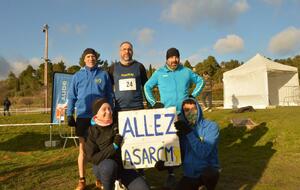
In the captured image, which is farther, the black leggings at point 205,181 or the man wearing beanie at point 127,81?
the man wearing beanie at point 127,81

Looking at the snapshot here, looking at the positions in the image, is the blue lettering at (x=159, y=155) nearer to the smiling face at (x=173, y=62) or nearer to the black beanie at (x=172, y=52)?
the smiling face at (x=173, y=62)

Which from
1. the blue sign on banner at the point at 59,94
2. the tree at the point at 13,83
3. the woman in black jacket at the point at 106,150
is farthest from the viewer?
the tree at the point at 13,83

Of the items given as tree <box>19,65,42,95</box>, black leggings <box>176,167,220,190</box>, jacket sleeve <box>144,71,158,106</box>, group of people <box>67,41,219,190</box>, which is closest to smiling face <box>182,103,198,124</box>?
group of people <box>67,41,219,190</box>

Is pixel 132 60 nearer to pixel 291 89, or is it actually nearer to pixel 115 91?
pixel 115 91

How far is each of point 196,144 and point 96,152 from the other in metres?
1.24

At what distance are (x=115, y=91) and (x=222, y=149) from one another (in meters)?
5.03

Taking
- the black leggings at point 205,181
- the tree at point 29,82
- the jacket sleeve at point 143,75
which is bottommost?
the black leggings at point 205,181

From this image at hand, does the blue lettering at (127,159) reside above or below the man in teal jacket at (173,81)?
below

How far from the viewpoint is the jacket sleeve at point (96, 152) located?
4.01 m

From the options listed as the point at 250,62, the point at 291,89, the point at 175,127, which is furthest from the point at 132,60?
the point at 291,89

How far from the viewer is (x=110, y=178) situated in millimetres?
3957

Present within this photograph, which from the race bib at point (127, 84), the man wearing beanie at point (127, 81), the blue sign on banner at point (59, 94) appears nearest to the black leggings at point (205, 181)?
the man wearing beanie at point (127, 81)

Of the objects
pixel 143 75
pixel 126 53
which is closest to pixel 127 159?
pixel 143 75

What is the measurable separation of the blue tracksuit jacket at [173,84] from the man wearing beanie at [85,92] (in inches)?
28.0
